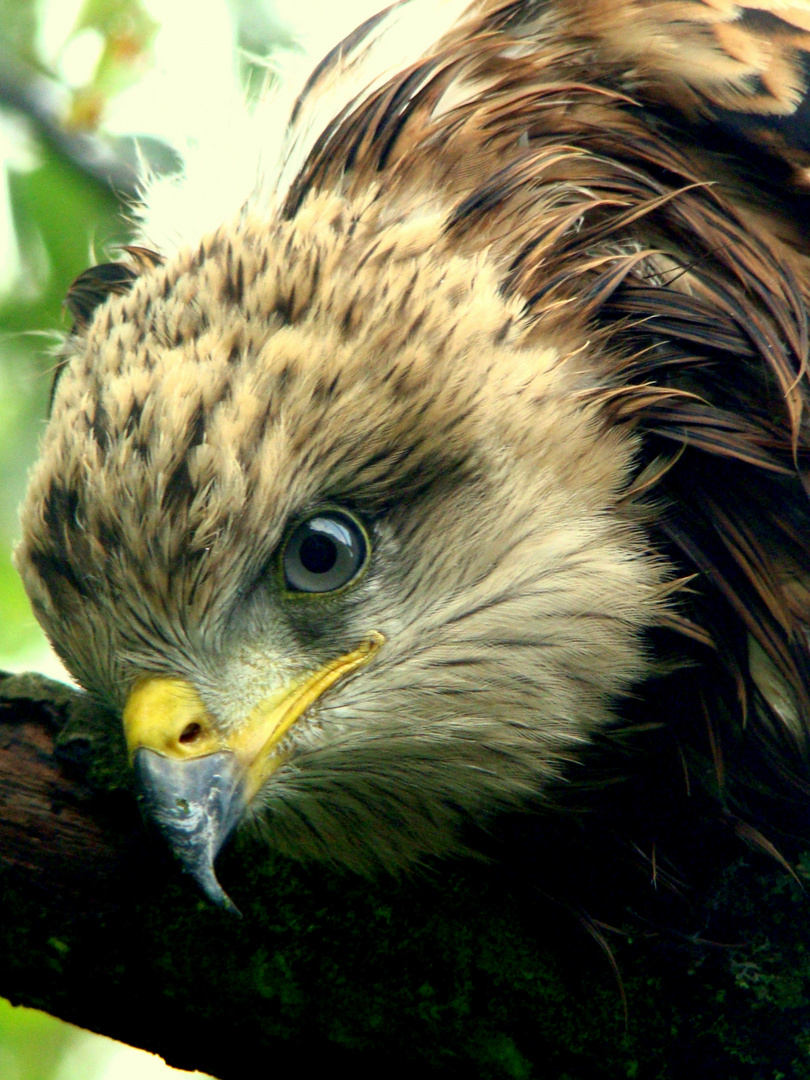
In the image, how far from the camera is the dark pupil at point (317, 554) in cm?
223

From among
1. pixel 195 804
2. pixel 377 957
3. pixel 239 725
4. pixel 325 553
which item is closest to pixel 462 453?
pixel 325 553

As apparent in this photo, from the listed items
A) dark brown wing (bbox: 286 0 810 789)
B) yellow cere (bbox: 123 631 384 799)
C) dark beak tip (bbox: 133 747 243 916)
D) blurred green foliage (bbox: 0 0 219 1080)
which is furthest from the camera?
blurred green foliage (bbox: 0 0 219 1080)

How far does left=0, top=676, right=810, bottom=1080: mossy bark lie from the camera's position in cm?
237

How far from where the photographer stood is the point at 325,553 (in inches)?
87.7

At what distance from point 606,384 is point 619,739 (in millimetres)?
674

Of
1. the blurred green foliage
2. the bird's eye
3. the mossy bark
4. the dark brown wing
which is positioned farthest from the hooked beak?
the blurred green foliage

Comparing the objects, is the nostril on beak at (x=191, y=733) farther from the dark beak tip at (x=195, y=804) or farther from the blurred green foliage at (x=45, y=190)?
the blurred green foliage at (x=45, y=190)

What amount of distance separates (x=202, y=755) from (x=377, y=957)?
1.98 feet

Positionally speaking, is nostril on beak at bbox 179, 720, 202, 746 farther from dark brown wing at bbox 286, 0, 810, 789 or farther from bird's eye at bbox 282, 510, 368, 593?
dark brown wing at bbox 286, 0, 810, 789

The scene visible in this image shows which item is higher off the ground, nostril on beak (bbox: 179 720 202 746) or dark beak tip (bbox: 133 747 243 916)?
nostril on beak (bbox: 179 720 202 746)

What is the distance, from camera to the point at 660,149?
241 cm

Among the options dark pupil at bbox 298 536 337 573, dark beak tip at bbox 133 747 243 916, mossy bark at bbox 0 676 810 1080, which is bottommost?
mossy bark at bbox 0 676 810 1080

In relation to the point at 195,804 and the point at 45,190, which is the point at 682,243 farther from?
the point at 45,190

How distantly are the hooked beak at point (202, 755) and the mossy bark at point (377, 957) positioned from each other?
312 millimetres
